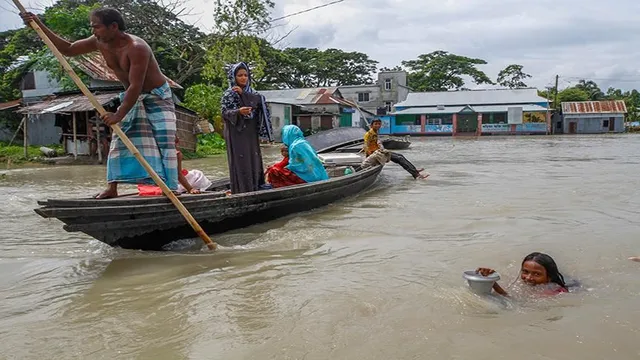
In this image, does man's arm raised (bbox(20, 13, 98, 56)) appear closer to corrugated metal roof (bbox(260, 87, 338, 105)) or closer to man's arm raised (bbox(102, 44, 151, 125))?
man's arm raised (bbox(102, 44, 151, 125))

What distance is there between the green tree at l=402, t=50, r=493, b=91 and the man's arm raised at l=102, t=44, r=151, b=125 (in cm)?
4463

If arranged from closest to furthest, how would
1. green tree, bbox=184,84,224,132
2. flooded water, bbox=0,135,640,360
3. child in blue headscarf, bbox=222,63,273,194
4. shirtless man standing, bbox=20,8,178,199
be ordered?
flooded water, bbox=0,135,640,360 → shirtless man standing, bbox=20,8,178,199 → child in blue headscarf, bbox=222,63,273,194 → green tree, bbox=184,84,224,132

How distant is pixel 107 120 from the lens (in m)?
3.77

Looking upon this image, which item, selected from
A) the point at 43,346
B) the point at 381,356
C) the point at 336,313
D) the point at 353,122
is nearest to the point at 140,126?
the point at 43,346

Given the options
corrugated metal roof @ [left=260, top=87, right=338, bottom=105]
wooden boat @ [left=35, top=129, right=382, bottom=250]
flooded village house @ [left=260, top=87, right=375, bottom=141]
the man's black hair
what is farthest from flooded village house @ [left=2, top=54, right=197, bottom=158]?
corrugated metal roof @ [left=260, top=87, right=338, bottom=105]

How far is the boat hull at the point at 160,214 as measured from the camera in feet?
12.6

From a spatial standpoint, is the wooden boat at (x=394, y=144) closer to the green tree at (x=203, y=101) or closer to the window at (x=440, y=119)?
the green tree at (x=203, y=101)

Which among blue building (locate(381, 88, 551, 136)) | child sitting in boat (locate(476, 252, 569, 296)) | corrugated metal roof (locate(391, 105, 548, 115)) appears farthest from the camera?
corrugated metal roof (locate(391, 105, 548, 115))

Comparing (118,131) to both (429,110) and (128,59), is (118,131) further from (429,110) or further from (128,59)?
(429,110)

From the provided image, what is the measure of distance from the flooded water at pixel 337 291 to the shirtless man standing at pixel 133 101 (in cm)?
78

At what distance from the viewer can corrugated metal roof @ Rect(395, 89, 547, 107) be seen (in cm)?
3631

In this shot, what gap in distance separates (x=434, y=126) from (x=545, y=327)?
3506 cm

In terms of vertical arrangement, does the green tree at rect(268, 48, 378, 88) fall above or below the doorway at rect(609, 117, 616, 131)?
above

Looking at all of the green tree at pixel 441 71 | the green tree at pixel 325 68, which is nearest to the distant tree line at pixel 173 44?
the green tree at pixel 325 68
